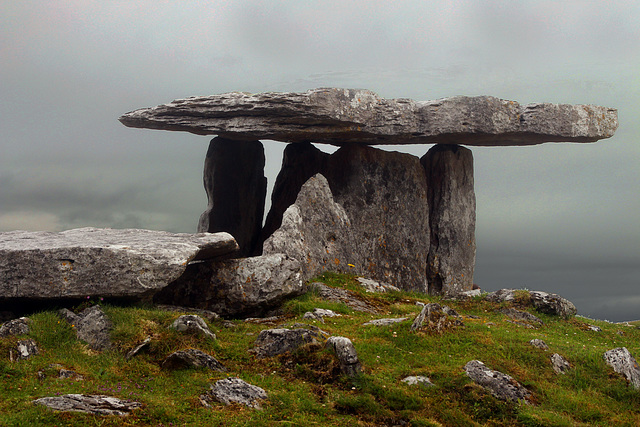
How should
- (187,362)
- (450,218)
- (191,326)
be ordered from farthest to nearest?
(450,218), (191,326), (187,362)

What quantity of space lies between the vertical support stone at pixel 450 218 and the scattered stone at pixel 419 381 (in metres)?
15.3

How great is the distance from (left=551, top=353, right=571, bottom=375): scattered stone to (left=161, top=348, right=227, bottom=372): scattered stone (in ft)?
21.4

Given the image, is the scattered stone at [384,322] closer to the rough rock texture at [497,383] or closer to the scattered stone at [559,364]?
the rough rock texture at [497,383]

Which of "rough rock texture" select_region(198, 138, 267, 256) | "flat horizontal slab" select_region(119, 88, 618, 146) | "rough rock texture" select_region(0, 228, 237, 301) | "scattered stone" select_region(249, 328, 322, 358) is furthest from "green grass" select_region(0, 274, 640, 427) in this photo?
"rough rock texture" select_region(198, 138, 267, 256)

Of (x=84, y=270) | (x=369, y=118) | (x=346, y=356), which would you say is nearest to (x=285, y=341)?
(x=346, y=356)

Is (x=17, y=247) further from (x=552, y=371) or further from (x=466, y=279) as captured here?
(x=466, y=279)

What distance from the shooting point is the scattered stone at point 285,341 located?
13.5 m

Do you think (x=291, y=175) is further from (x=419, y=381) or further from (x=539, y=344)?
(x=419, y=381)

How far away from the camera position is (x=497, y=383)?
12.5 meters

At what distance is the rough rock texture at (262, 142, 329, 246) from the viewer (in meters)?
29.2

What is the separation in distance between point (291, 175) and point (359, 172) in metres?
3.76

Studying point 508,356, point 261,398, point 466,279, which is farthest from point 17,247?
point 466,279

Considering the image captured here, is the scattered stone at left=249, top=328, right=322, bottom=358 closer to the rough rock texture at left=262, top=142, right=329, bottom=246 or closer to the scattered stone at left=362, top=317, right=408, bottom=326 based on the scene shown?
the scattered stone at left=362, top=317, right=408, bottom=326

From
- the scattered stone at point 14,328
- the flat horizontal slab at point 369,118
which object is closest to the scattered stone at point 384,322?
the scattered stone at point 14,328
